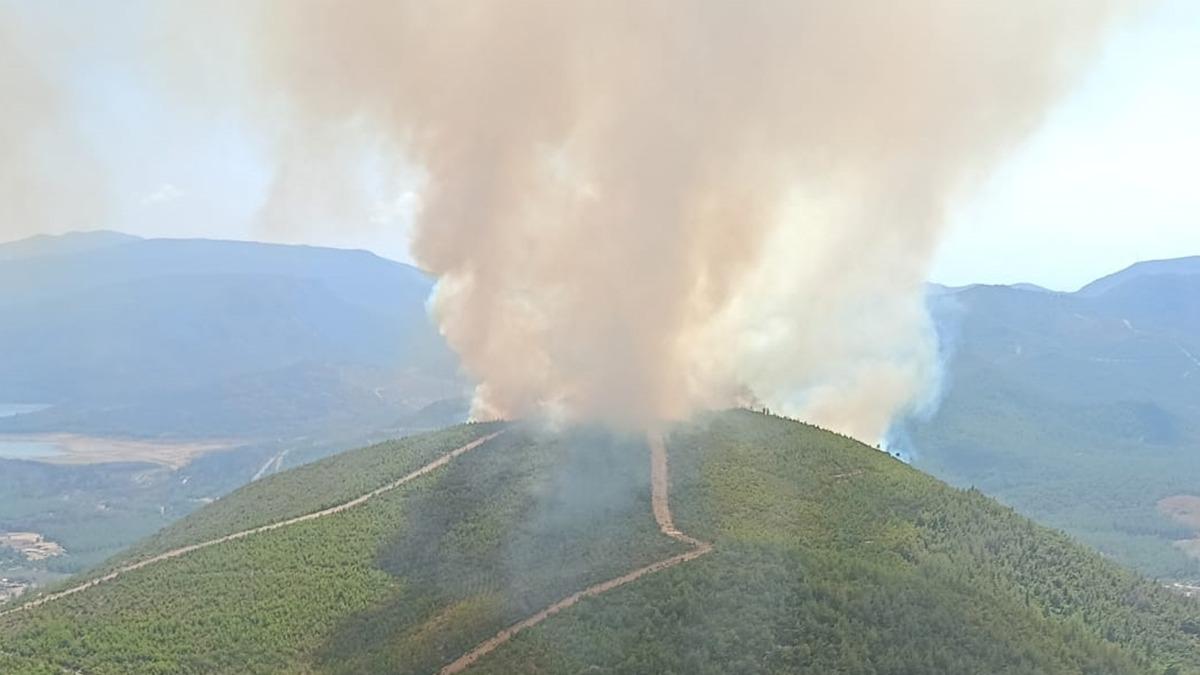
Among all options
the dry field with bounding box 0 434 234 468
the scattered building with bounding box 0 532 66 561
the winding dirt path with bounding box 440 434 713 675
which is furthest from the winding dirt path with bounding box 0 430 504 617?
the dry field with bounding box 0 434 234 468

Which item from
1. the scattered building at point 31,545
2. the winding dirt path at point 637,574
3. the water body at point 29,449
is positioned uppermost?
the water body at point 29,449

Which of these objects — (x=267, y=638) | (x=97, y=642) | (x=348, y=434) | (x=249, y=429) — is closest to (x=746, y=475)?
(x=267, y=638)

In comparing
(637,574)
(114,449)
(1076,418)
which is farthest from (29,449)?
(637,574)

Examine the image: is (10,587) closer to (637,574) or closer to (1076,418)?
(637,574)

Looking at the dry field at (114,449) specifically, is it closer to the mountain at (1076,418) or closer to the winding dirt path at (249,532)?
the mountain at (1076,418)

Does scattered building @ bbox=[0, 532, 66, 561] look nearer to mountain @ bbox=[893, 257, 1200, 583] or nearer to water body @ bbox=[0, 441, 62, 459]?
water body @ bbox=[0, 441, 62, 459]

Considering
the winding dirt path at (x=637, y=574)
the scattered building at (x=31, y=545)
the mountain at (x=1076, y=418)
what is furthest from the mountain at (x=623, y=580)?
the scattered building at (x=31, y=545)
